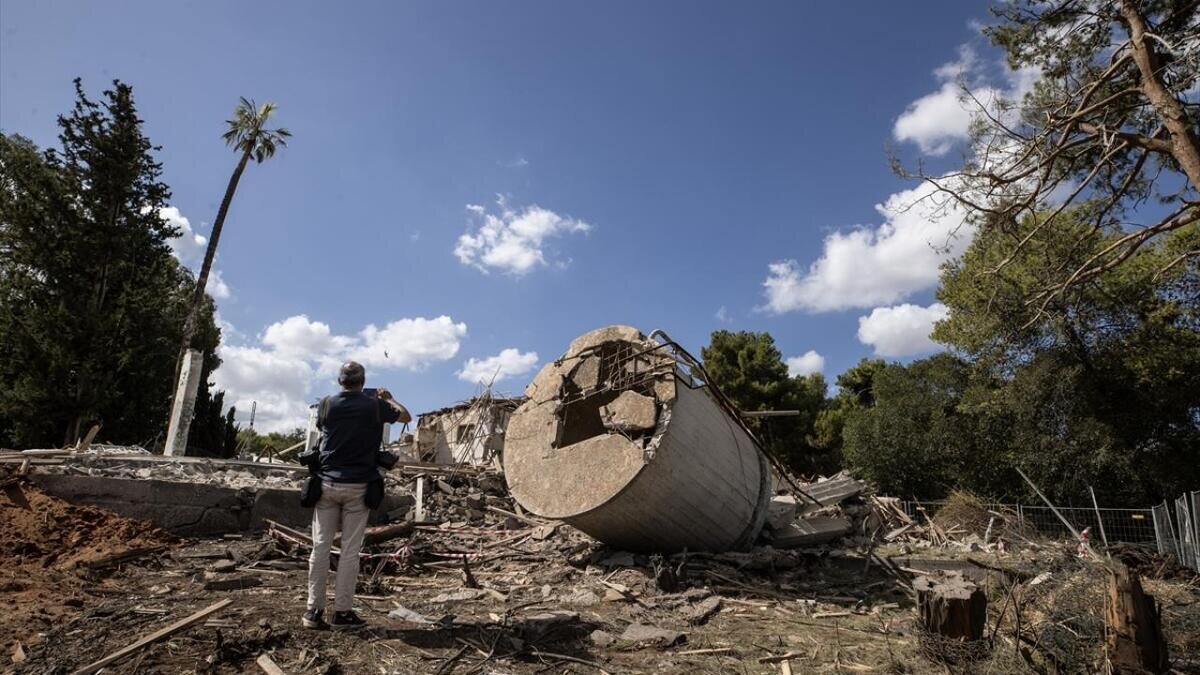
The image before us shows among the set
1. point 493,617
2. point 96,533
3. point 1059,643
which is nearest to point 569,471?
point 493,617

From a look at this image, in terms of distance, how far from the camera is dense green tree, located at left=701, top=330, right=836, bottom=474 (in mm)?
29438

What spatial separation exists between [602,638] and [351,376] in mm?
2596

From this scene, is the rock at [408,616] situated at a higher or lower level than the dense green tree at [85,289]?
lower

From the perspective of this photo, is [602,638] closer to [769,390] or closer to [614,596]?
[614,596]

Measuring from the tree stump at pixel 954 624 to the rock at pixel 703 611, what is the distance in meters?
1.78

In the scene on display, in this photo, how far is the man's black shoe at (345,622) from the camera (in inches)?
175

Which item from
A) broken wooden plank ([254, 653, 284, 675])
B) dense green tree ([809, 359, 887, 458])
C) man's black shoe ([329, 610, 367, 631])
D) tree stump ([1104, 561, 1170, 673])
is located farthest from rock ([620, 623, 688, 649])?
dense green tree ([809, 359, 887, 458])

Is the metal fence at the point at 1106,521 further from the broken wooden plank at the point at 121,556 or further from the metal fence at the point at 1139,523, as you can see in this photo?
the broken wooden plank at the point at 121,556

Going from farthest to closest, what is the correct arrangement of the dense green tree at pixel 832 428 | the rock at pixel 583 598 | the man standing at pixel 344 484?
1. the dense green tree at pixel 832 428
2. the rock at pixel 583 598
3. the man standing at pixel 344 484

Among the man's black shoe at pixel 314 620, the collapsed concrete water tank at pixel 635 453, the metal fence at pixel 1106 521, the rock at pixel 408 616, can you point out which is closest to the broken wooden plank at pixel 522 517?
the collapsed concrete water tank at pixel 635 453

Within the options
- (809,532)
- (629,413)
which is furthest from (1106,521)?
(629,413)

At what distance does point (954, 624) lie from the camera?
3.97 meters

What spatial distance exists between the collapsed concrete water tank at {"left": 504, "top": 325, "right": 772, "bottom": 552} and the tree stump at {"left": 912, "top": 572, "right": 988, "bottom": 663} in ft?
9.13

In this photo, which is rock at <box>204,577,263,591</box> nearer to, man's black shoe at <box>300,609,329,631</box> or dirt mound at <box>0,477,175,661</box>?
dirt mound at <box>0,477,175,661</box>
